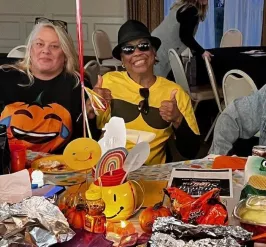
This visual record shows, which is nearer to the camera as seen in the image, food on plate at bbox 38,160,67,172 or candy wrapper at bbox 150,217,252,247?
candy wrapper at bbox 150,217,252,247

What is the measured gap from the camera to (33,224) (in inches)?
39.5

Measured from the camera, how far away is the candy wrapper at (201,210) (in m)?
1.07

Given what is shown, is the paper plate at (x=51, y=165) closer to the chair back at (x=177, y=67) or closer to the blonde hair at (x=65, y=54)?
the blonde hair at (x=65, y=54)

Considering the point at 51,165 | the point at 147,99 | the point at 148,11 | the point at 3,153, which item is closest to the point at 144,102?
the point at 147,99

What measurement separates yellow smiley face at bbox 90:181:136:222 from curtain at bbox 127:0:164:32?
502cm

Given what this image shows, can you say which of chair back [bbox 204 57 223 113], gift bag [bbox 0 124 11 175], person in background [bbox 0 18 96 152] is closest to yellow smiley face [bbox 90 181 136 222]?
gift bag [bbox 0 124 11 175]

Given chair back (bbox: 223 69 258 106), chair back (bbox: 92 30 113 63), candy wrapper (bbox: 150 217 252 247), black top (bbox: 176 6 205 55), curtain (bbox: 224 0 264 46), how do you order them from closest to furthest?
1. candy wrapper (bbox: 150 217 252 247)
2. chair back (bbox: 223 69 258 106)
3. black top (bbox: 176 6 205 55)
4. chair back (bbox: 92 30 113 63)
5. curtain (bbox: 224 0 264 46)

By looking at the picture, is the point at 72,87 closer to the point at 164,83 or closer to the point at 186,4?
the point at 164,83

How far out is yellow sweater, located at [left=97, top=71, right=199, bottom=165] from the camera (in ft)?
6.68

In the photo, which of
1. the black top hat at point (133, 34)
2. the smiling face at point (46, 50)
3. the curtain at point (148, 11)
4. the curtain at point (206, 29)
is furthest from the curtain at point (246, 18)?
the smiling face at point (46, 50)

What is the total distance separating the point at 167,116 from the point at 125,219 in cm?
77

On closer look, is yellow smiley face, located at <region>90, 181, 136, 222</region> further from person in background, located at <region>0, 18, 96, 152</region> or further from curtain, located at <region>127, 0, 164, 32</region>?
curtain, located at <region>127, 0, 164, 32</region>

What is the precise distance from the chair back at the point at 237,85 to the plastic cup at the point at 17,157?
1692 millimetres

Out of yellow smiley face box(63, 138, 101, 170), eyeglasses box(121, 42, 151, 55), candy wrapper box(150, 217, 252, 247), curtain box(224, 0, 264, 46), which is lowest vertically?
candy wrapper box(150, 217, 252, 247)
